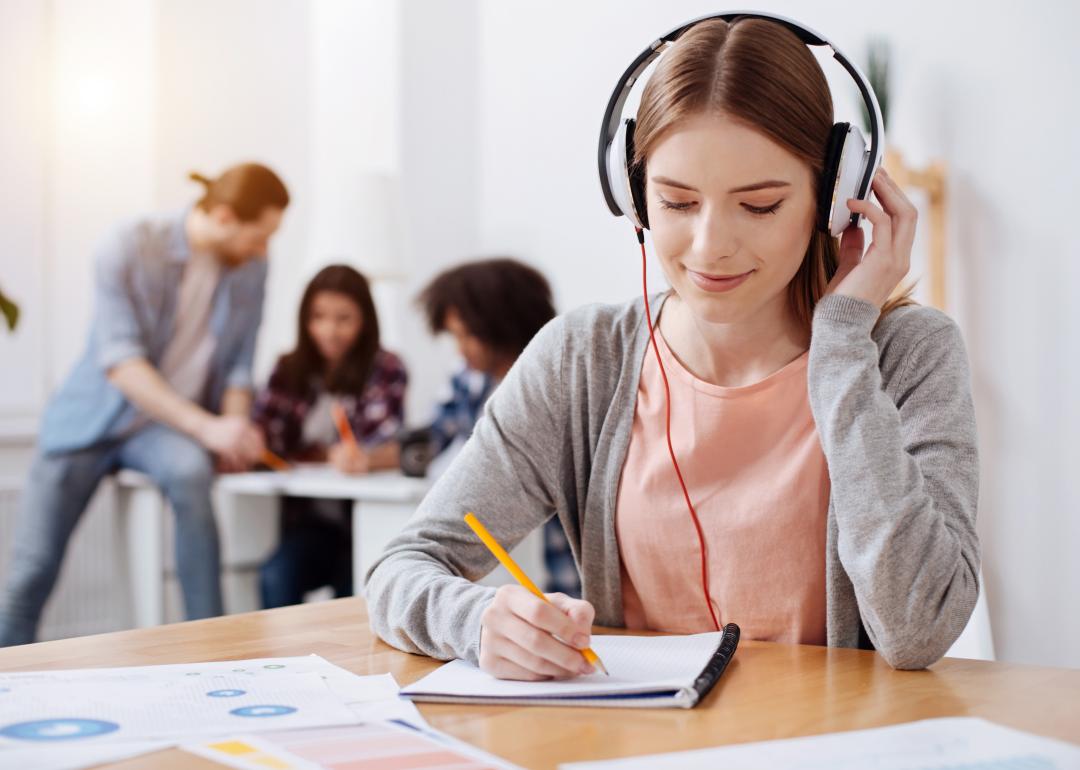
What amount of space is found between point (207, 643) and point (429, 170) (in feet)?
9.44

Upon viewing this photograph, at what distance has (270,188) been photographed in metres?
2.81

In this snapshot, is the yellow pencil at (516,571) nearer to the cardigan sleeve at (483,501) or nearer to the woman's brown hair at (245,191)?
the cardigan sleeve at (483,501)

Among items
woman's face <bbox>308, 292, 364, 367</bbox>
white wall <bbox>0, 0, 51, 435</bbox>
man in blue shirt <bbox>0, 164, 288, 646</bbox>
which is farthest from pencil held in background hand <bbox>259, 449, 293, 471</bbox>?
white wall <bbox>0, 0, 51, 435</bbox>

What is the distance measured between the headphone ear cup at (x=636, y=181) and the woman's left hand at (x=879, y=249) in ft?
0.60

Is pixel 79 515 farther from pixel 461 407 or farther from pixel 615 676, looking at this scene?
pixel 615 676

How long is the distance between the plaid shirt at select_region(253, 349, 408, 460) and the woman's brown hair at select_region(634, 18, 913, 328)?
216 cm

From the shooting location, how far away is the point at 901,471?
0.86m

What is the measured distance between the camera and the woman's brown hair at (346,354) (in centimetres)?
306

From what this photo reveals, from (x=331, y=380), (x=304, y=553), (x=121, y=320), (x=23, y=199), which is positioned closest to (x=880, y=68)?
(x=331, y=380)

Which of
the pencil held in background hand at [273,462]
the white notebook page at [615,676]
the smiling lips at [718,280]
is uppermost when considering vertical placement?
the smiling lips at [718,280]

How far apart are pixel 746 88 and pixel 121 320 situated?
7.27 ft

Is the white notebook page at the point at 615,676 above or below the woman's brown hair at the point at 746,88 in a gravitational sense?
below

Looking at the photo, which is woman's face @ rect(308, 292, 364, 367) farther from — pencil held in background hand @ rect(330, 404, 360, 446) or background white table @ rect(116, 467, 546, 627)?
background white table @ rect(116, 467, 546, 627)

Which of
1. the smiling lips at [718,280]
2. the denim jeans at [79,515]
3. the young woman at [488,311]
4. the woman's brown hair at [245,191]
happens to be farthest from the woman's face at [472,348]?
the smiling lips at [718,280]
